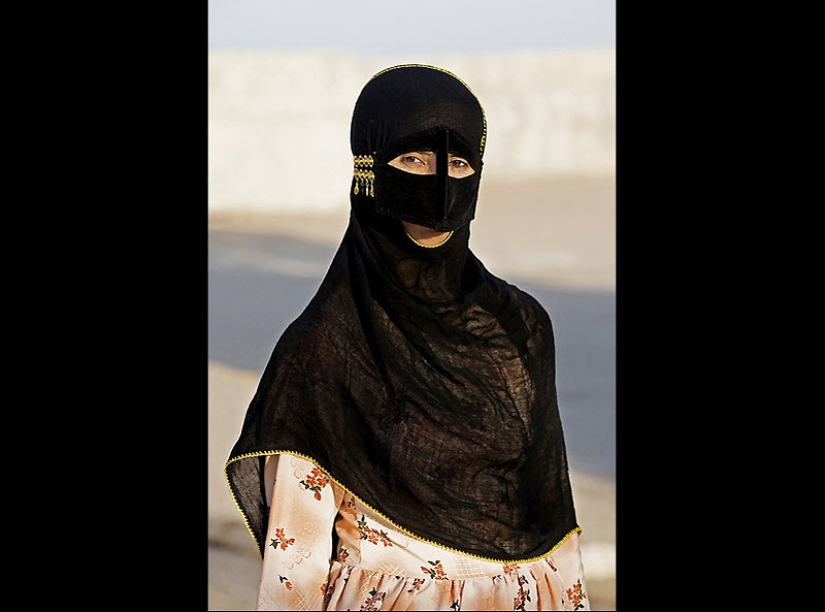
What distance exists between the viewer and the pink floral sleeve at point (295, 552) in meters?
2.05

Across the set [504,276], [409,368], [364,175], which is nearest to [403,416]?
[409,368]

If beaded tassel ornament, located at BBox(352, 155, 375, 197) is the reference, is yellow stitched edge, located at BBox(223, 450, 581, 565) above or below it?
below

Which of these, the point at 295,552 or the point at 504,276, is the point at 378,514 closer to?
the point at 295,552

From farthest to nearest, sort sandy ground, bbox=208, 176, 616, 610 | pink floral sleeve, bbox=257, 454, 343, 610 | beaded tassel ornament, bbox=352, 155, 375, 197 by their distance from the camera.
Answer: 1. sandy ground, bbox=208, 176, 616, 610
2. beaded tassel ornament, bbox=352, 155, 375, 197
3. pink floral sleeve, bbox=257, 454, 343, 610

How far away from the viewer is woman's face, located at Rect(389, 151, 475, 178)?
2109 mm

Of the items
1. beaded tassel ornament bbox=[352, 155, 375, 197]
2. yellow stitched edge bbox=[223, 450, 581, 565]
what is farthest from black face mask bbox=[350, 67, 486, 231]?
yellow stitched edge bbox=[223, 450, 581, 565]

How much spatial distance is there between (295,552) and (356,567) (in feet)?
0.42

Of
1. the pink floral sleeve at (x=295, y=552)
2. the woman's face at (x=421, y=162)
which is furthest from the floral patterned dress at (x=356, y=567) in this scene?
the woman's face at (x=421, y=162)

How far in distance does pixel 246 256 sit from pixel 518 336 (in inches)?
83.4

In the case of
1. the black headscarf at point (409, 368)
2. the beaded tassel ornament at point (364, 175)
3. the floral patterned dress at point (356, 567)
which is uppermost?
the beaded tassel ornament at point (364, 175)

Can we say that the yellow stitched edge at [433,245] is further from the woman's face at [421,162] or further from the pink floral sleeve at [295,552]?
the pink floral sleeve at [295,552]

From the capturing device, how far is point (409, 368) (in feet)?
7.20

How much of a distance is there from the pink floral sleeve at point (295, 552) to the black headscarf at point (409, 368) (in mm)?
80

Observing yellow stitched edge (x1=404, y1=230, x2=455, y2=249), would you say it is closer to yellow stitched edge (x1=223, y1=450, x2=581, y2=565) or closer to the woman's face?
the woman's face
